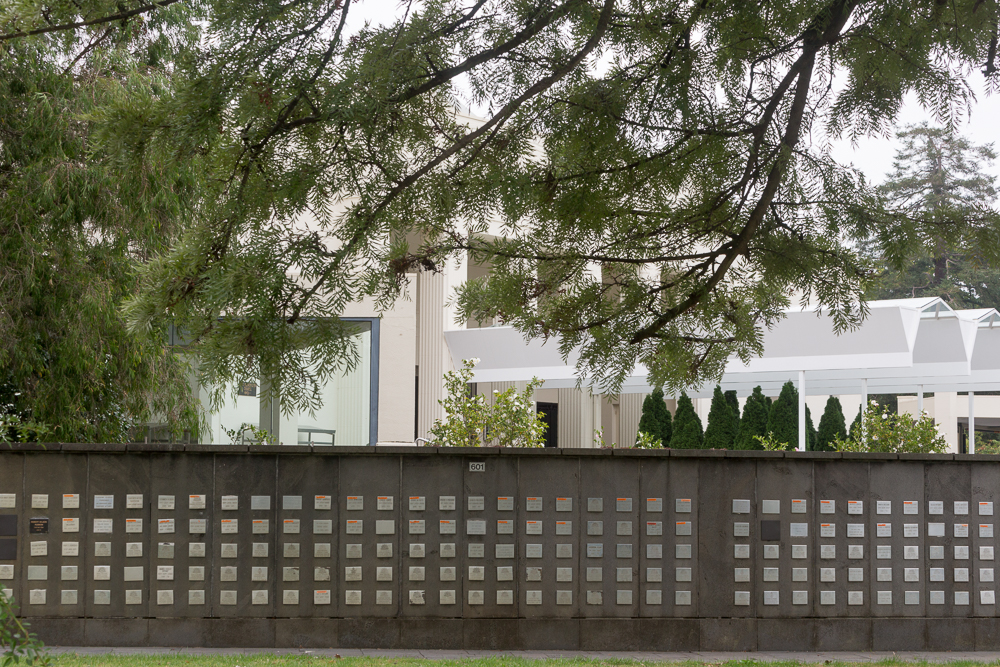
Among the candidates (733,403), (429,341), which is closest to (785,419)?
(733,403)

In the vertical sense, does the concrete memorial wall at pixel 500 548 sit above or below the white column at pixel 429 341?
below

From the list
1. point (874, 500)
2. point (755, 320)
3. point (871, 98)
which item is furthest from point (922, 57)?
point (874, 500)

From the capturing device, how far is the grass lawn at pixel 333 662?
22.8 ft

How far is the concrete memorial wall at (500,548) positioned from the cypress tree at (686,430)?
8889 mm

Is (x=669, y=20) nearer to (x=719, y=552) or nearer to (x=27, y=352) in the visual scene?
(x=719, y=552)

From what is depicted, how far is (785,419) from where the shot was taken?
1686cm

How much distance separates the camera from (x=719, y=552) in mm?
8234

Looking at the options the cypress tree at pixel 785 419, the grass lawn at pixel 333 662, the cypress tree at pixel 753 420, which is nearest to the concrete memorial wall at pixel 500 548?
the grass lawn at pixel 333 662

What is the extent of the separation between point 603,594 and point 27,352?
225 inches

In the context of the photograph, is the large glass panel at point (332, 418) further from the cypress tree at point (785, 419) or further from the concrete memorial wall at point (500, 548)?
the cypress tree at point (785, 419)

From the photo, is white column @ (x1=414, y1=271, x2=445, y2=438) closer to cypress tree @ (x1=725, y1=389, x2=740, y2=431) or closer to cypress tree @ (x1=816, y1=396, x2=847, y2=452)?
cypress tree @ (x1=725, y1=389, x2=740, y2=431)

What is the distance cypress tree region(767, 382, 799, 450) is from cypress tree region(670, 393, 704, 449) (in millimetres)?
1335

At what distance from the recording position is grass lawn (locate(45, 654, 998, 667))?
6.96 meters

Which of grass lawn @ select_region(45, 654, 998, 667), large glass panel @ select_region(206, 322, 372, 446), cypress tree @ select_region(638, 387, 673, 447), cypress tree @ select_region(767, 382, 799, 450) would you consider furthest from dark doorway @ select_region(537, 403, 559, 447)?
grass lawn @ select_region(45, 654, 998, 667)
